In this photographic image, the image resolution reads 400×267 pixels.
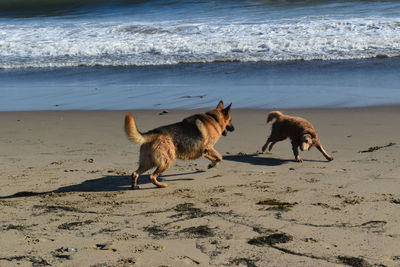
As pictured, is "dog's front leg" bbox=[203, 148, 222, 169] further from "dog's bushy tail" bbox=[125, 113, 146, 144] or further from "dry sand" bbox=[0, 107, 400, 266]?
"dog's bushy tail" bbox=[125, 113, 146, 144]

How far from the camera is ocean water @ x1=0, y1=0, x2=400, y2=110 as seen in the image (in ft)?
36.3

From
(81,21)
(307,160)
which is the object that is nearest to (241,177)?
(307,160)

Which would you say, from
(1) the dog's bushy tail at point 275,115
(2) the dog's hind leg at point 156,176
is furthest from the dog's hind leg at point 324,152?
(2) the dog's hind leg at point 156,176

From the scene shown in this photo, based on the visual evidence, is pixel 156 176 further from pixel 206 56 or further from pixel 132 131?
pixel 206 56

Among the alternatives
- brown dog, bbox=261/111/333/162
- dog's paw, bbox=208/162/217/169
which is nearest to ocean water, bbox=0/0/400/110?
brown dog, bbox=261/111/333/162

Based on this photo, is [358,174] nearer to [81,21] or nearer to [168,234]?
[168,234]

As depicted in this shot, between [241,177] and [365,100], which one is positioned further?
[365,100]

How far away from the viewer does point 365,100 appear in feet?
32.4

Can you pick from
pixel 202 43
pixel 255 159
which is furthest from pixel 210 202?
pixel 202 43

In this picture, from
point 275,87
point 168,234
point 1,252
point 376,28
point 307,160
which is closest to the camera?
point 1,252

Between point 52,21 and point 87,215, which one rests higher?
point 52,21

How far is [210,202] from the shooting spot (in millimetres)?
5395

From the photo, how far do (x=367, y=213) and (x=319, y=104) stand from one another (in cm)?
518

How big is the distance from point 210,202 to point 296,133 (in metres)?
2.18
